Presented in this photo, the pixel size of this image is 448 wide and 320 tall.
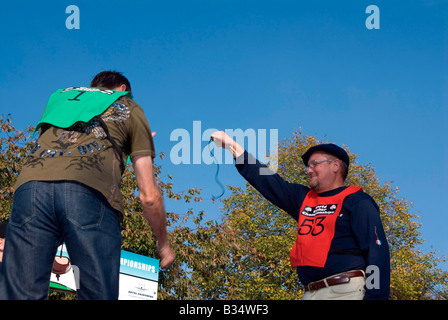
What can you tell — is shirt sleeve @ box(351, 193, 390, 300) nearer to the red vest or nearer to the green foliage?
the red vest

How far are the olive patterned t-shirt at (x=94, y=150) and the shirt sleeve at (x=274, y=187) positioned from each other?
203 cm

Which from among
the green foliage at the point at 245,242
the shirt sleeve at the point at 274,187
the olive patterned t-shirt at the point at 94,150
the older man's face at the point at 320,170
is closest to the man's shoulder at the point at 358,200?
the older man's face at the point at 320,170

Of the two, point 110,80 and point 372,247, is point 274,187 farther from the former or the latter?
point 110,80

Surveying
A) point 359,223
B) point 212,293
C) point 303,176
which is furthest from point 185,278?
point 359,223

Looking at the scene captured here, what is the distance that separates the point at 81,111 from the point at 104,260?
99 cm

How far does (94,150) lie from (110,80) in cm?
78

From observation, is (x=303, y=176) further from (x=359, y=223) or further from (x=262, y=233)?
(x=359, y=223)

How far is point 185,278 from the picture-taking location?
73.0ft

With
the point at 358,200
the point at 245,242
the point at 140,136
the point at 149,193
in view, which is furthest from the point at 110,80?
the point at 245,242

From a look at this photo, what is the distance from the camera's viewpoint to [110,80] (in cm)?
388

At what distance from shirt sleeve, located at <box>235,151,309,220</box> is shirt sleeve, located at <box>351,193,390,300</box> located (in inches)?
27.1

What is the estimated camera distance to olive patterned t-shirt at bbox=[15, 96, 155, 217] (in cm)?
318
